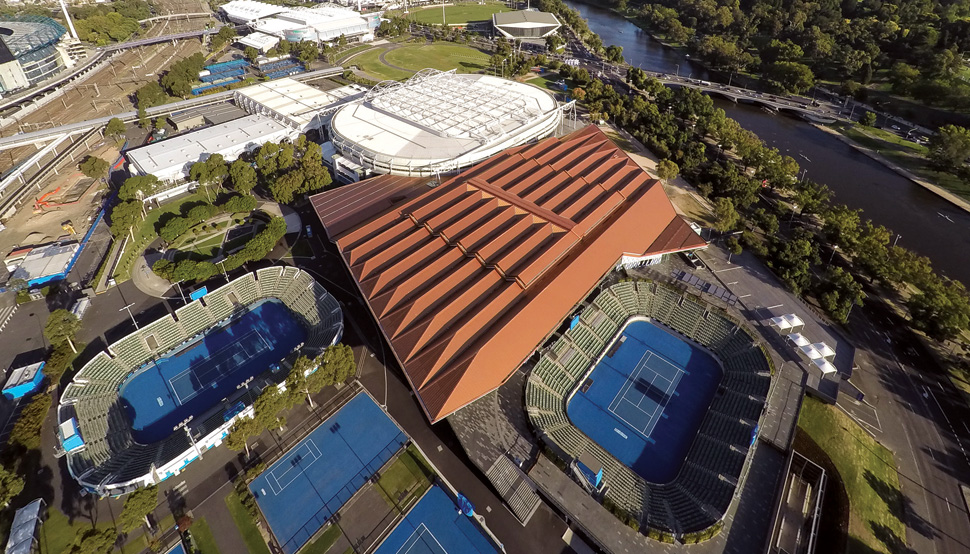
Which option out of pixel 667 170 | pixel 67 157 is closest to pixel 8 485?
pixel 67 157

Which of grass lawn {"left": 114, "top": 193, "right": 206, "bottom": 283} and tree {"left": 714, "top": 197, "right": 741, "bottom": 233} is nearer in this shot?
grass lawn {"left": 114, "top": 193, "right": 206, "bottom": 283}

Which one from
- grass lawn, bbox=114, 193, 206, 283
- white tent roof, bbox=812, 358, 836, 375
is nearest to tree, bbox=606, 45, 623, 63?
white tent roof, bbox=812, 358, 836, 375

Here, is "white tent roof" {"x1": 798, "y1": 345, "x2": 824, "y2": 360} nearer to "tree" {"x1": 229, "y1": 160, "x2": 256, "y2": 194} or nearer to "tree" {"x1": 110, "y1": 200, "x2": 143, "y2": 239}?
"tree" {"x1": 229, "y1": 160, "x2": 256, "y2": 194}

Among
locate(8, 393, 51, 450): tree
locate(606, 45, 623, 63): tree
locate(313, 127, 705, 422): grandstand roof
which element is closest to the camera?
locate(8, 393, 51, 450): tree

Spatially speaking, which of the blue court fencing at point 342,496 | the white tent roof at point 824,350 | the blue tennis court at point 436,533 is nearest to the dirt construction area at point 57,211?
the blue court fencing at point 342,496

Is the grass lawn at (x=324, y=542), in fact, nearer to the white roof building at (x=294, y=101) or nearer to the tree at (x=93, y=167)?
the tree at (x=93, y=167)

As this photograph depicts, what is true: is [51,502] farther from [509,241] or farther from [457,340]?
[509,241]
